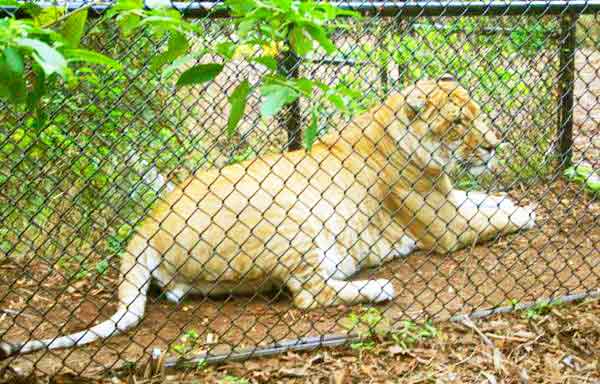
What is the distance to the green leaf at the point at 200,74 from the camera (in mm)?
1772

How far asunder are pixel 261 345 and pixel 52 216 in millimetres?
1797

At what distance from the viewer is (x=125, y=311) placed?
3.67m

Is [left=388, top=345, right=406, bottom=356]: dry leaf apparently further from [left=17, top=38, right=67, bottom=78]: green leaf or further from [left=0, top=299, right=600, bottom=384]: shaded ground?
[left=17, top=38, right=67, bottom=78]: green leaf

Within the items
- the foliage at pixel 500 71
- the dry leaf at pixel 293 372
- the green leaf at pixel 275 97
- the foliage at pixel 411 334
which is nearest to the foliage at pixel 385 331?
the foliage at pixel 411 334

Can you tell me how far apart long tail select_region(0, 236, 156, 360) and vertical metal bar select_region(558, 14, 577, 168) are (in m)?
3.07

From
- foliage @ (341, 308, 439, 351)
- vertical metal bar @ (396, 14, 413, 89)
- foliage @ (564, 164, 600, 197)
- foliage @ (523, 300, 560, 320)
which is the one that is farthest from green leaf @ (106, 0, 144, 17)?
foliage @ (564, 164, 600, 197)

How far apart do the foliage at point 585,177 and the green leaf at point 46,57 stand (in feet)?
13.6

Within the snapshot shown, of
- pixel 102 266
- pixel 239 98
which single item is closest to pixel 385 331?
pixel 102 266

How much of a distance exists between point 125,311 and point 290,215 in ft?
3.45

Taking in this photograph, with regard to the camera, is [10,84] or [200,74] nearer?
[10,84]

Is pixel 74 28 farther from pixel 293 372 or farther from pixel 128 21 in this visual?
pixel 293 372

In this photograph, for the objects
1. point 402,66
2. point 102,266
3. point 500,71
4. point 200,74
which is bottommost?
point 200,74

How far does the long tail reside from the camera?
130 inches

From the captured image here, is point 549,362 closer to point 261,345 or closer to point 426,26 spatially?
point 261,345
